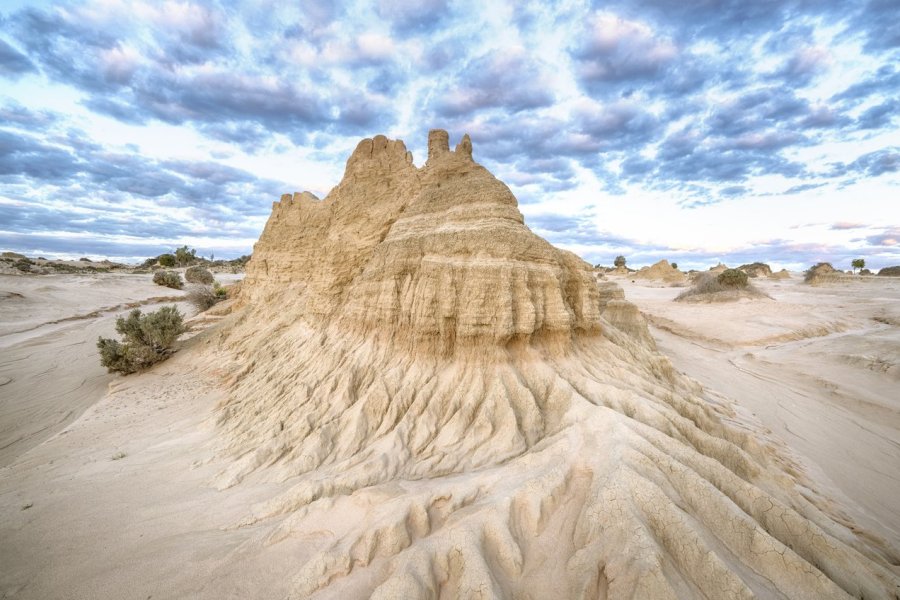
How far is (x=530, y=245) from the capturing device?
9.68 metres

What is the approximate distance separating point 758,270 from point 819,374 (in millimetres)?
64538

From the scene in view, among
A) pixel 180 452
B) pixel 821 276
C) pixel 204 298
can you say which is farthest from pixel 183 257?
pixel 821 276

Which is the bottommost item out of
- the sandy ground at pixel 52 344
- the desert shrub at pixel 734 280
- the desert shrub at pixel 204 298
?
the sandy ground at pixel 52 344

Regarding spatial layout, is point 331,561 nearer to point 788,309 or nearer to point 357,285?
point 357,285

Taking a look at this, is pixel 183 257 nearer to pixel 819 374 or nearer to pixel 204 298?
pixel 204 298

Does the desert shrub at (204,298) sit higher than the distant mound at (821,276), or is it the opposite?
the distant mound at (821,276)

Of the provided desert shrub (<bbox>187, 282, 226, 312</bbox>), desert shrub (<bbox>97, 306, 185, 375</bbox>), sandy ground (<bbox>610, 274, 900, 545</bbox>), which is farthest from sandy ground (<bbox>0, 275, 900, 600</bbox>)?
desert shrub (<bbox>187, 282, 226, 312</bbox>)

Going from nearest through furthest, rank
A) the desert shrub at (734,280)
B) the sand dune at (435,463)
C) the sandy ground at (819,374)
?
the sand dune at (435,463)
the sandy ground at (819,374)
the desert shrub at (734,280)

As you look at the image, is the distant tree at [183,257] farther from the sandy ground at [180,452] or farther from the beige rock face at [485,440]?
the beige rock face at [485,440]

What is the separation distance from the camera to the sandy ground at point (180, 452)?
557 centimetres

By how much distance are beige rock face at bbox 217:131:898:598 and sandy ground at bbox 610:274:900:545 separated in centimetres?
182

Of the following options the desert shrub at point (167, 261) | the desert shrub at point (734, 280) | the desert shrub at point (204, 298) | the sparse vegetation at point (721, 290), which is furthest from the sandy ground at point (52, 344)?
the desert shrub at point (734, 280)

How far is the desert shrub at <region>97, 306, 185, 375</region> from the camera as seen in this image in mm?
17609

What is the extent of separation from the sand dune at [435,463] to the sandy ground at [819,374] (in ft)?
2.43
